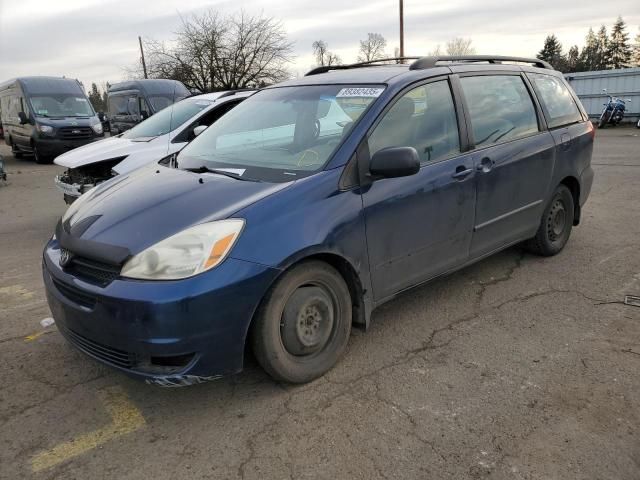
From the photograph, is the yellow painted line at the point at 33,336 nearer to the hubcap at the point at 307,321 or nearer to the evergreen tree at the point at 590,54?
the hubcap at the point at 307,321

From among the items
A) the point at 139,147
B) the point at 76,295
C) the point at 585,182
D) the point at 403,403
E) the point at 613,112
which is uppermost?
the point at 139,147

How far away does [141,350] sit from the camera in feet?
8.21

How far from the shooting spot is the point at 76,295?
8.87 feet

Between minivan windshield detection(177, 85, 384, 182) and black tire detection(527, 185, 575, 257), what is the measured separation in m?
2.31

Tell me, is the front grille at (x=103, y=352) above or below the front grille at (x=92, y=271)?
below

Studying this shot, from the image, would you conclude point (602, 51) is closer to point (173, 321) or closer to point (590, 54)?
point (590, 54)

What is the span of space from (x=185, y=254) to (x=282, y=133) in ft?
4.63

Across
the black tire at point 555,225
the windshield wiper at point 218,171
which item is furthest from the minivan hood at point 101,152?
the black tire at point 555,225

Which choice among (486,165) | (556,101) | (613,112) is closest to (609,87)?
(613,112)

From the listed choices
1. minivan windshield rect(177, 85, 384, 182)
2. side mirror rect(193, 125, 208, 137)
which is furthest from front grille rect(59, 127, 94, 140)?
minivan windshield rect(177, 85, 384, 182)

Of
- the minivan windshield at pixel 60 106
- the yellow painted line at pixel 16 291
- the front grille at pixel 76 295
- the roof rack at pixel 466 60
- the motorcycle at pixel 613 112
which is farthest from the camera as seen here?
the motorcycle at pixel 613 112

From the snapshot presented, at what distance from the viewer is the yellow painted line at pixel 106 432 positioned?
2.45 metres

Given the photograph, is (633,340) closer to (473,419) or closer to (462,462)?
(473,419)

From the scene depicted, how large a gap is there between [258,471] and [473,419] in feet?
3.61
